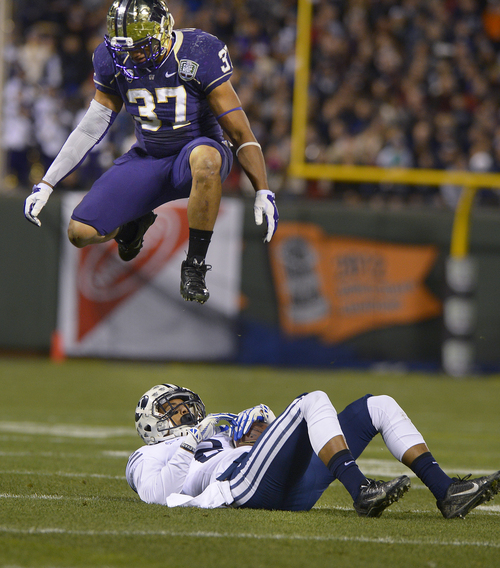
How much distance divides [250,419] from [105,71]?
1.91 meters

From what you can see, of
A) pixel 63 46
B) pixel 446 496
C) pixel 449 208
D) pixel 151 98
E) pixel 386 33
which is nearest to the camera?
pixel 446 496

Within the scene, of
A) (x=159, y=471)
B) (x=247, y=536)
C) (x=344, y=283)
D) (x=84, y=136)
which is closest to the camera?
(x=247, y=536)

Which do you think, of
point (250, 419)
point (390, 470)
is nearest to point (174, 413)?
point (250, 419)

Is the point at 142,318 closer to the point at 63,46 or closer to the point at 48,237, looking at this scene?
the point at 48,237

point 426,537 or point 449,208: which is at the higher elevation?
point 449,208

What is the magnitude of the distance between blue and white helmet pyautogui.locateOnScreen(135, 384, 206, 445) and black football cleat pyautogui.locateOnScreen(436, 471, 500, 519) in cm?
112

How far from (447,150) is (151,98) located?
22.4ft

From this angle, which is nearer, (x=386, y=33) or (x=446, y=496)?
(x=446, y=496)

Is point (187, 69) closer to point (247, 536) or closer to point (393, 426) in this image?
point (393, 426)

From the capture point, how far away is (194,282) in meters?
4.32

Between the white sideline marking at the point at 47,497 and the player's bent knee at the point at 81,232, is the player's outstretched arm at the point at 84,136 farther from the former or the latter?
the white sideline marking at the point at 47,497

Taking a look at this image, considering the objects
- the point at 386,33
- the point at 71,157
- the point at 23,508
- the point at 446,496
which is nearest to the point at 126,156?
the point at 71,157

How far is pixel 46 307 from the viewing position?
1182 cm

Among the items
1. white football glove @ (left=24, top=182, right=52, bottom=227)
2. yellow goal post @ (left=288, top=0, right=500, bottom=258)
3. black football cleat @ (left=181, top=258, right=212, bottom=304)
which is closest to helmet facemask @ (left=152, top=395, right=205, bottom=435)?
black football cleat @ (left=181, top=258, right=212, bottom=304)
